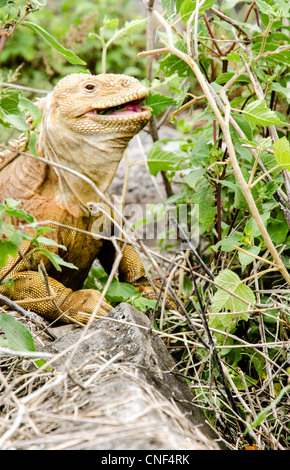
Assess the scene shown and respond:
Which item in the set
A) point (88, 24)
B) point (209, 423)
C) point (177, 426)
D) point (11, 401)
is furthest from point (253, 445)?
point (88, 24)

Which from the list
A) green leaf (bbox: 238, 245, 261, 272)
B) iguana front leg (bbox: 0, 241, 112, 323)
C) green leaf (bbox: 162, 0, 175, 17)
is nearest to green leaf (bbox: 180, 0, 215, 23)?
green leaf (bbox: 162, 0, 175, 17)

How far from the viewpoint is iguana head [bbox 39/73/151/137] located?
3453 millimetres

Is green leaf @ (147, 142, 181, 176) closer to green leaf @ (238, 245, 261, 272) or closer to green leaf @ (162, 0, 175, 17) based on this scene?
green leaf @ (162, 0, 175, 17)

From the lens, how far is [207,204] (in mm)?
3557

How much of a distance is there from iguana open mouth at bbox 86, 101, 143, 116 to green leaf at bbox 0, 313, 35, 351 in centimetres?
160

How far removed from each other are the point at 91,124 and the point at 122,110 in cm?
22

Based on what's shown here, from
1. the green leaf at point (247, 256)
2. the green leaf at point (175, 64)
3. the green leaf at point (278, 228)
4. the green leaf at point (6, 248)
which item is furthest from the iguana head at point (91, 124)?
the green leaf at point (6, 248)

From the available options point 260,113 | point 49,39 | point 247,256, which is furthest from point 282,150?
point 49,39

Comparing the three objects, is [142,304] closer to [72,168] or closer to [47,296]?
[47,296]

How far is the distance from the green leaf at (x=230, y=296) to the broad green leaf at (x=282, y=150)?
0.60 metres

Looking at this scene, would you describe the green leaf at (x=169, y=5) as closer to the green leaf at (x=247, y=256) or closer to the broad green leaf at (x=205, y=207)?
the broad green leaf at (x=205, y=207)

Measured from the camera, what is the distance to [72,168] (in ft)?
12.0
